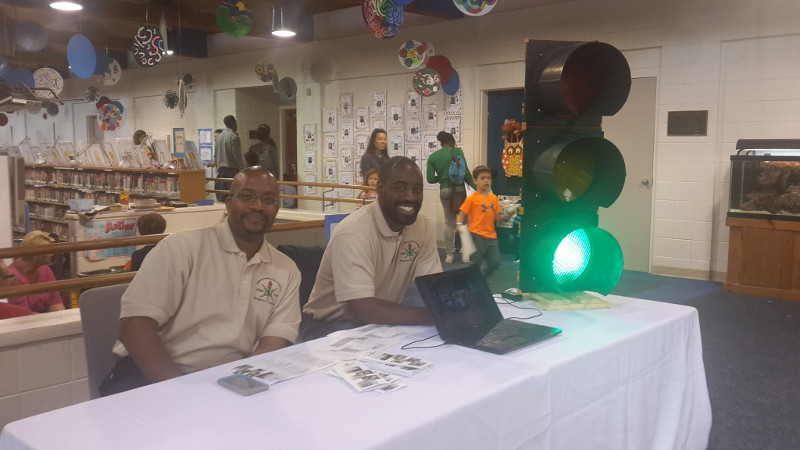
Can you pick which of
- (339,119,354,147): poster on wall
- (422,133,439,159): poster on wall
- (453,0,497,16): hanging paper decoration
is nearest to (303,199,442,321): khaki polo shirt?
(453,0,497,16): hanging paper decoration

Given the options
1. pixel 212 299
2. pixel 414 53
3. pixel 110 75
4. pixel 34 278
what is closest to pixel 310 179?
pixel 414 53

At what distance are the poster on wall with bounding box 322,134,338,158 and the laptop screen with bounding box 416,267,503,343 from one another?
8850 millimetres

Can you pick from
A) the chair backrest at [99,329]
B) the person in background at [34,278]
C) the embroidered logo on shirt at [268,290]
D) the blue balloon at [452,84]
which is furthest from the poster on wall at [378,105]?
the chair backrest at [99,329]

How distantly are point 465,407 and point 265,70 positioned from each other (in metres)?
10.3

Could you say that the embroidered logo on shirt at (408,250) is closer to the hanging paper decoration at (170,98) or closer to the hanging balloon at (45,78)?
the hanging balloon at (45,78)

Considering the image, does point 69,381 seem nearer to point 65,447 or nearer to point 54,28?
point 65,447

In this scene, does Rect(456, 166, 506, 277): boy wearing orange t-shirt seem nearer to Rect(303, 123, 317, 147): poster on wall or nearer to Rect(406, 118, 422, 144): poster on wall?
Rect(406, 118, 422, 144): poster on wall

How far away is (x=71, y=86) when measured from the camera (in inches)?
704

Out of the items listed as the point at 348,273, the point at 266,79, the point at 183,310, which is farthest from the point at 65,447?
the point at 266,79

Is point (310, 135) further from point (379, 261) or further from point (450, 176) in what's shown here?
point (379, 261)

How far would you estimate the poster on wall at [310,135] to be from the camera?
36.8ft

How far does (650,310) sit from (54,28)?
1355 centimetres

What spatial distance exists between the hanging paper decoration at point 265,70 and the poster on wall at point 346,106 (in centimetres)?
134

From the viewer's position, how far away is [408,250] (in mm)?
2773
